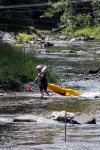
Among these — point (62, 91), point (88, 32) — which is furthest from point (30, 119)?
point (88, 32)

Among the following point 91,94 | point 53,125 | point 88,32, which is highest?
point 53,125

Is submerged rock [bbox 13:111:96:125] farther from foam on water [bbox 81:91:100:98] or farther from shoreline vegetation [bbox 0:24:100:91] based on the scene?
shoreline vegetation [bbox 0:24:100:91]

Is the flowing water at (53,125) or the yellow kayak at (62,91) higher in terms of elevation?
the flowing water at (53,125)

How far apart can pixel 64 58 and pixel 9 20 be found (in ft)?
39.8

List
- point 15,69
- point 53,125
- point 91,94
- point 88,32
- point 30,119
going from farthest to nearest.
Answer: point 88,32 < point 15,69 < point 91,94 < point 30,119 < point 53,125

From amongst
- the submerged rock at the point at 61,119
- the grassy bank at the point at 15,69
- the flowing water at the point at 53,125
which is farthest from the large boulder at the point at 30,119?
the grassy bank at the point at 15,69

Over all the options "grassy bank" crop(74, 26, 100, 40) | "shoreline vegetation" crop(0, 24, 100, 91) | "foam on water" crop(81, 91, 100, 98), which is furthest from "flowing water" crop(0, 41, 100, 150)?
"grassy bank" crop(74, 26, 100, 40)

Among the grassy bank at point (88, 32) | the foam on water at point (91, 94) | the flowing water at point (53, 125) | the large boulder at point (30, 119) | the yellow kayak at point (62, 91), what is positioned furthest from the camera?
the grassy bank at point (88, 32)

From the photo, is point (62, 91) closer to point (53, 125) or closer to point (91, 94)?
point (91, 94)

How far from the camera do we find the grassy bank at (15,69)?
23859 millimetres

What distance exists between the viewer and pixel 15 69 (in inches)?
1033

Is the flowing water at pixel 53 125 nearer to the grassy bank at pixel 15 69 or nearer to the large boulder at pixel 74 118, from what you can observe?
the large boulder at pixel 74 118

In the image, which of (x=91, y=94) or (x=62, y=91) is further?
(x=62, y=91)

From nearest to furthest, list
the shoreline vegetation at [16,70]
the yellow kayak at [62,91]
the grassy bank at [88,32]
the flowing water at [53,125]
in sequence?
the flowing water at [53,125]
the yellow kayak at [62,91]
the shoreline vegetation at [16,70]
the grassy bank at [88,32]
